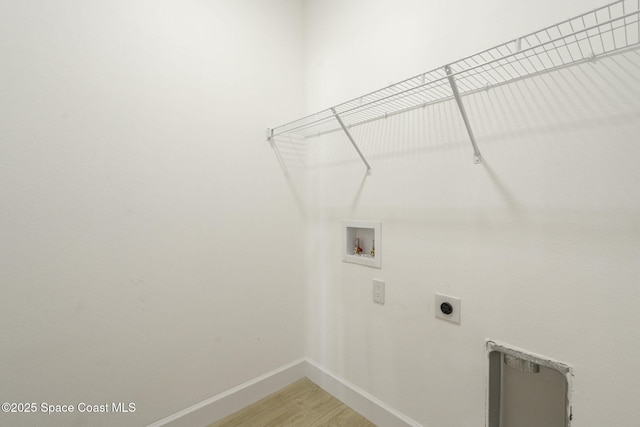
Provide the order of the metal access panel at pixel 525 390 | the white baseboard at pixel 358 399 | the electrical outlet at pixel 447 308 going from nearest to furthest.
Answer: the metal access panel at pixel 525 390, the electrical outlet at pixel 447 308, the white baseboard at pixel 358 399

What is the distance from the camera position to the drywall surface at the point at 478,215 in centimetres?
87

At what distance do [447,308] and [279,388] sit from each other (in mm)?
1178

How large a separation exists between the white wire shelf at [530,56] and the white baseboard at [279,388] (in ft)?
4.30

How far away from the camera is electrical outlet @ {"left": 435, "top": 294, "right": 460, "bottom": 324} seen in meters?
1.20

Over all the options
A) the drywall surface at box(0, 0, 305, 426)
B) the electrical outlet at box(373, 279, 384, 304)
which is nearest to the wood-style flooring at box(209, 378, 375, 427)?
the drywall surface at box(0, 0, 305, 426)

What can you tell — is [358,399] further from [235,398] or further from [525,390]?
A: [525,390]

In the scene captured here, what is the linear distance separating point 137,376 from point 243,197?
97 centimetres

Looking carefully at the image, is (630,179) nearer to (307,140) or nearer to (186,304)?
(307,140)

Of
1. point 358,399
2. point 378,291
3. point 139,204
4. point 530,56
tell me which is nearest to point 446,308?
point 378,291

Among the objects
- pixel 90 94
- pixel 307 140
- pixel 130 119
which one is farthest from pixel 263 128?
pixel 90 94

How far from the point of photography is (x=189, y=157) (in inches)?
56.3

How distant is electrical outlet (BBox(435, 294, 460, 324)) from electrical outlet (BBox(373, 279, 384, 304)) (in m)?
0.28

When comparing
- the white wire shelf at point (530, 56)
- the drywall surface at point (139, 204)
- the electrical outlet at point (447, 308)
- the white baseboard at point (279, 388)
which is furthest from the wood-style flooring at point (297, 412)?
the white wire shelf at point (530, 56)

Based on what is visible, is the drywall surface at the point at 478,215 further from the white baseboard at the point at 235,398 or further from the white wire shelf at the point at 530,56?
the white baseboard at the point at 235,398
